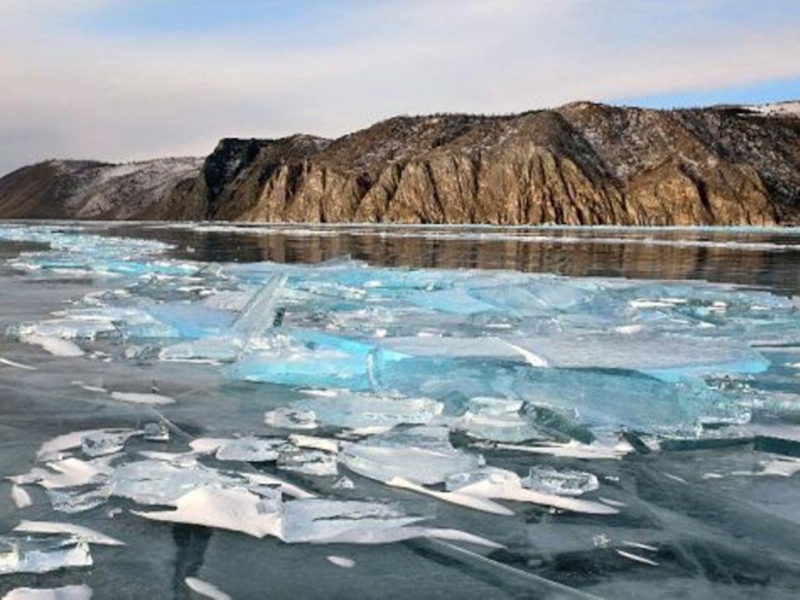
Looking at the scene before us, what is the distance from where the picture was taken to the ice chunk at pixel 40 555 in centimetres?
286

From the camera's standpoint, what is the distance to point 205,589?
2.75m

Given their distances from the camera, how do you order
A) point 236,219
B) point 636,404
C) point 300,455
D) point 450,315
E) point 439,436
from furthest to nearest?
point 236,219, point 450,315, point 636,404, point 439,436, point 300,455

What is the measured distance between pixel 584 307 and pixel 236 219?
13916cm

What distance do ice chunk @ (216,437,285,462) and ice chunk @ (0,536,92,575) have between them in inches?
49.5

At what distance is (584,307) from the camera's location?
1080 cm

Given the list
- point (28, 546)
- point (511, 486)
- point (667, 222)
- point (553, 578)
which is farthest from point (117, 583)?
point (667, 222)

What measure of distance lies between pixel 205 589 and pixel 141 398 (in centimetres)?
305

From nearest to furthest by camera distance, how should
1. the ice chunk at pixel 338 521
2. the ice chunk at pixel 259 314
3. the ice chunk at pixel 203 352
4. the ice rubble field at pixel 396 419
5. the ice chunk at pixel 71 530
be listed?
the ice chunk at pixel 71 530
the ice chunk at pixel 338 521
the ice rubble field at pixel 396 419
the ice chunk at pixel 203 352
the ice chunk at pixel 259 314

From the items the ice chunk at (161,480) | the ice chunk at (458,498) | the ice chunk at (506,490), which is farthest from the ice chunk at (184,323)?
the ice chunk at (506,490)

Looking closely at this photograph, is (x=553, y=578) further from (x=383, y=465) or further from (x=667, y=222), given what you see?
(x=667, y=222)

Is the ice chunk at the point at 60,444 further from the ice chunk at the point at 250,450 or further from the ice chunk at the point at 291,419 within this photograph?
the ice chunk at the point at 291,419

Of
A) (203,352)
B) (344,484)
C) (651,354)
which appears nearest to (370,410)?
(344,484)

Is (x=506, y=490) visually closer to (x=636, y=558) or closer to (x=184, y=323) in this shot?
(x=636, y=558)

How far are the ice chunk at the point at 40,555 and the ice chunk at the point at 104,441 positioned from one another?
4.06 ft
